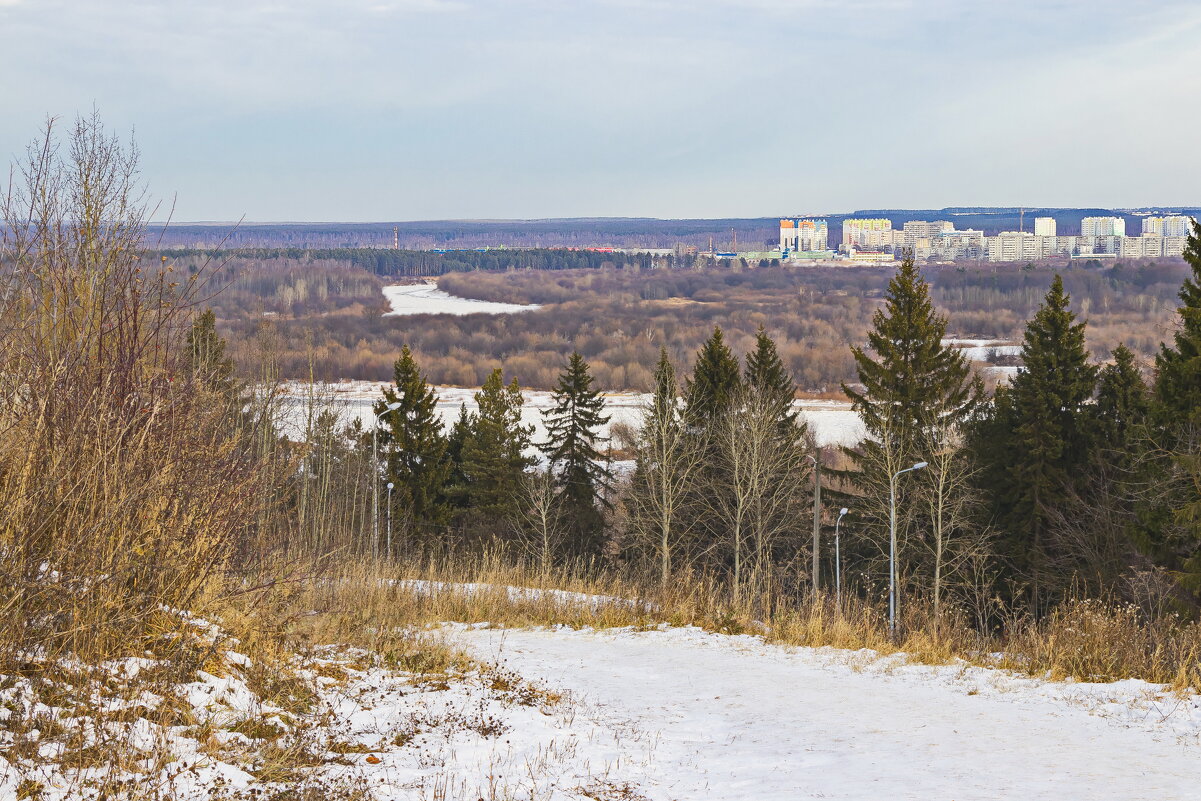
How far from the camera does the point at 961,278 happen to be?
148m

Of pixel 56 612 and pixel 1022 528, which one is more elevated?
pixel 56 612

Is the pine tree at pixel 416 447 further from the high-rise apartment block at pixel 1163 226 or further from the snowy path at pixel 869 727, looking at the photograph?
the high-rise apartment block at pixel 1163 226

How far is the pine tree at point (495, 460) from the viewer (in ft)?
160

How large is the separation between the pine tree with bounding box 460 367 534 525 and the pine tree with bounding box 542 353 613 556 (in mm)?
1791

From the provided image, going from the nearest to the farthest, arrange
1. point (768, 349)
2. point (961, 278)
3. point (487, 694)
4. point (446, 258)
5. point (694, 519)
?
1. point (487, 694)
2. point (694, 519)
3. point (768, 349)
4. point (961, 278)
5. point (446, 258)

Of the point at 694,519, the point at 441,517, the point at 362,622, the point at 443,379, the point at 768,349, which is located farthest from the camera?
the point at 443,379

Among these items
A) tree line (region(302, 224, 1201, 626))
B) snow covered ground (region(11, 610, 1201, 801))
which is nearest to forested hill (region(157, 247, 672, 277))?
tree line (region(302, 224, 1201, 626))

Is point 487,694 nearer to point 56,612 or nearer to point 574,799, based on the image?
point 574,799

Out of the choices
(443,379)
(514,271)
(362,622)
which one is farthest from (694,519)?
(514,271)

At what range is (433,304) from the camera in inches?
6107

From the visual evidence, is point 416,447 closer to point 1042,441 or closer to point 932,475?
point 932,475

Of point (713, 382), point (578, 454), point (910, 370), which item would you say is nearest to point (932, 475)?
point (910, 370)

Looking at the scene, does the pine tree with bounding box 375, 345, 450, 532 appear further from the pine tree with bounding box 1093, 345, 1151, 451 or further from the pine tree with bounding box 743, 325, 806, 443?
the pine tree with bounding box 1093, 345, 1151, 451

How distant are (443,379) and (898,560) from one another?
289 feet
